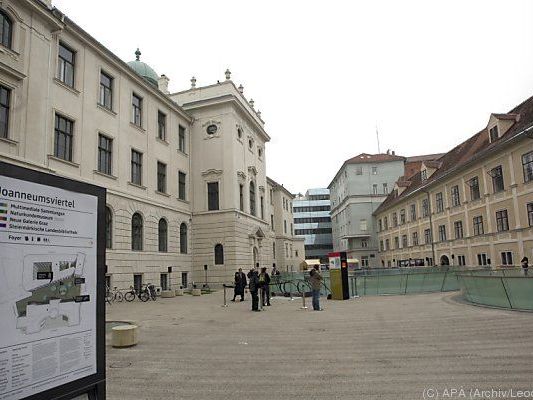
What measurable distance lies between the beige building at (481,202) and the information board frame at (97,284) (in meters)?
28.1

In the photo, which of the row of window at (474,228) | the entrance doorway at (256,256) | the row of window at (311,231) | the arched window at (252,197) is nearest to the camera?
the row of window at (474,228)

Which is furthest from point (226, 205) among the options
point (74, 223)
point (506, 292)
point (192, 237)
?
point (74, 223)

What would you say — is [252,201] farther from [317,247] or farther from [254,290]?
[317,247]

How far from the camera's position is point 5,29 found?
1902 cm

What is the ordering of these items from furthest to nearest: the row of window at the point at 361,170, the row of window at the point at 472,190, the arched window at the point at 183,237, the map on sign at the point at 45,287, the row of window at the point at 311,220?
the row of window at the point at 311,220 < the row of window at the point at 361,170 < the arched window at the point at 183,237 < the row of window at the point at 472,190 < the map on sign at the point at 45,287

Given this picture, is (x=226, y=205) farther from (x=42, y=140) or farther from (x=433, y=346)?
(x=433, y=346)

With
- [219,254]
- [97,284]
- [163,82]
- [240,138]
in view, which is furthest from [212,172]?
[97,284]

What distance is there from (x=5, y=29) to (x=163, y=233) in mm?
17537

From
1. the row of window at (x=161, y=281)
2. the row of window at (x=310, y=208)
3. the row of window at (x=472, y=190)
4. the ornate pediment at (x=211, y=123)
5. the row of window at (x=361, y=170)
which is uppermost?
the row of window at (x=361, y=170)

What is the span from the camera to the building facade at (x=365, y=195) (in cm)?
7288

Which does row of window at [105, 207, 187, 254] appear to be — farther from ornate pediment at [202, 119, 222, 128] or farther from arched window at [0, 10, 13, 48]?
arched window at [0, 10, 13, 48]

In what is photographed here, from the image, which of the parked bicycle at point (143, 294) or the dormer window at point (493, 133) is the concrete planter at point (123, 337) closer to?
the parked bicycle at point (143, 294)

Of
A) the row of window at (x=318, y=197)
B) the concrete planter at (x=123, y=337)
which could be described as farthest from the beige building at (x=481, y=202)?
the row of window at (x=318, y=197)

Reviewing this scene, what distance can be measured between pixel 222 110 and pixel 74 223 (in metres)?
35.3
